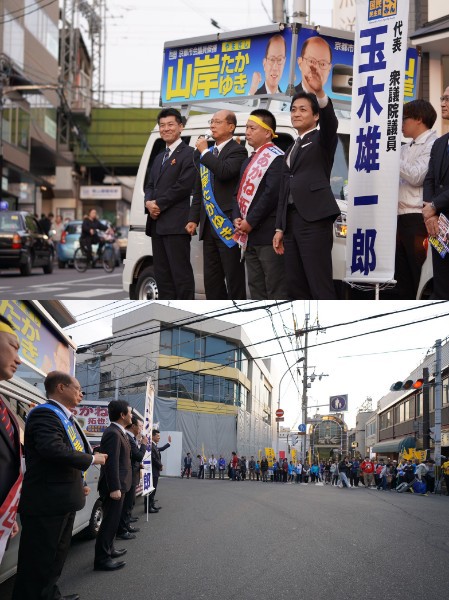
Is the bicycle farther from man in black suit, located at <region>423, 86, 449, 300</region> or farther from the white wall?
the white wall

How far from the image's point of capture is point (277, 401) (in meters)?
2.64

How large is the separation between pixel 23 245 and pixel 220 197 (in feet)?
41.5

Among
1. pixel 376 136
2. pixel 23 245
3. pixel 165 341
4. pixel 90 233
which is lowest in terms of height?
pixel 165 341

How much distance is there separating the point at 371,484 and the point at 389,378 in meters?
0.38

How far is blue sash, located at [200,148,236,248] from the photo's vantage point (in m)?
4.32

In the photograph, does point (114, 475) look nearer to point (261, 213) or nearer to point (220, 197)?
point (261, 213)

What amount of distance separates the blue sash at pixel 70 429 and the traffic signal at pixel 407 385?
3.50 feet

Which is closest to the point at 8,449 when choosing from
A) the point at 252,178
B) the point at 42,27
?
the point at 252,178

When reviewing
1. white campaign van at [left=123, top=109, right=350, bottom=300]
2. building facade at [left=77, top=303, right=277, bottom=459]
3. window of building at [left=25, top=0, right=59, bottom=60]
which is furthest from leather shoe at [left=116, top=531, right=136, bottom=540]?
window of building at [left=25, top=0, right=59, bottom=60]

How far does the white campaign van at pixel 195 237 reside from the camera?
4.43 meters

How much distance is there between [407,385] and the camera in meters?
2.60

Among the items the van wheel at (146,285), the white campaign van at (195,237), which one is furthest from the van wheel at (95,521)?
the van wheel at (146,285)

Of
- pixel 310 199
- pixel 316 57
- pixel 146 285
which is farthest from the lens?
pixel 146 285

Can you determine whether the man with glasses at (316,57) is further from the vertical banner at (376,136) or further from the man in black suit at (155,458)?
the man in black suit at (155,458)
